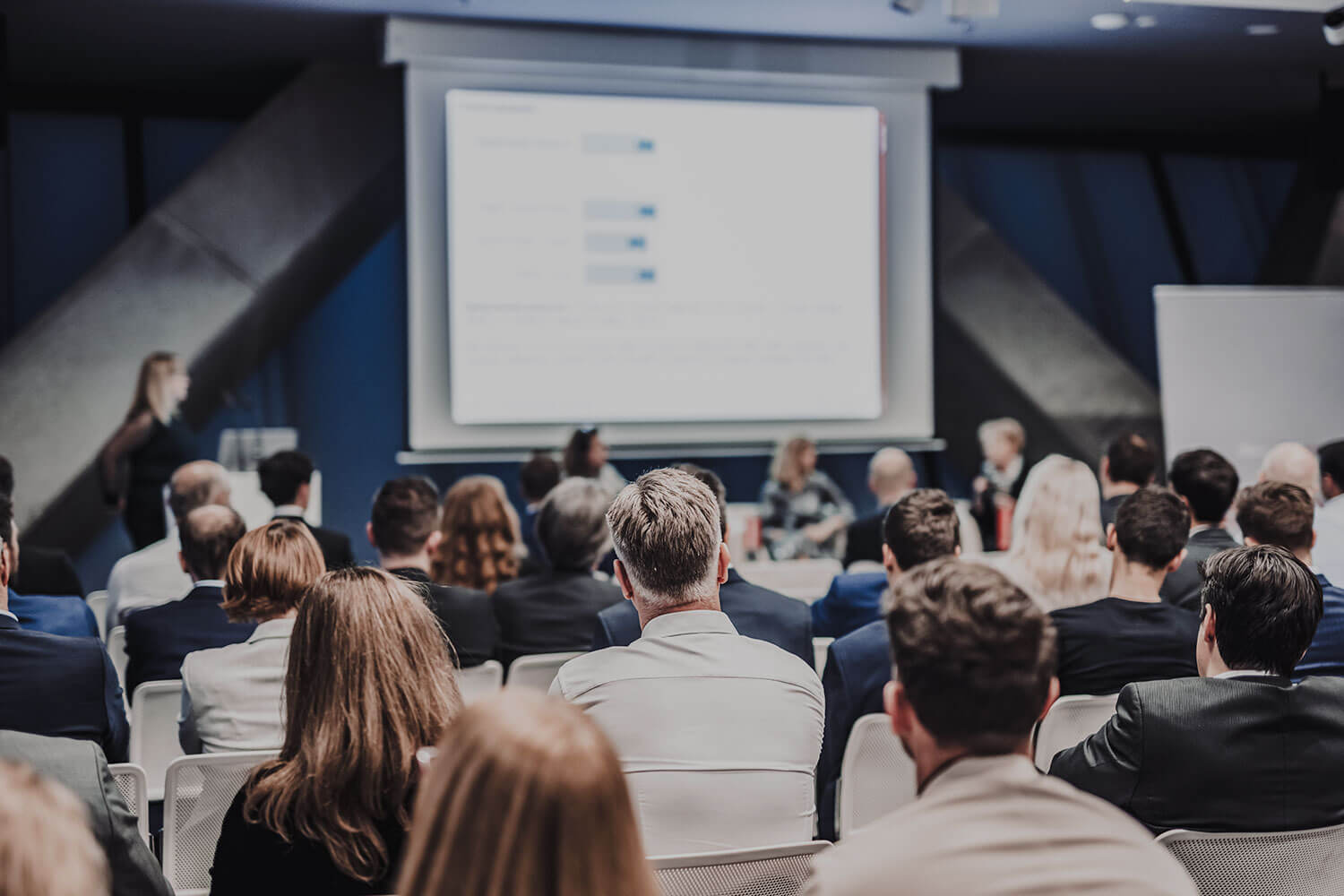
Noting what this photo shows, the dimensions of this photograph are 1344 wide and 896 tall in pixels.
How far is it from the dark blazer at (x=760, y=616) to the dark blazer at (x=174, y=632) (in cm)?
94

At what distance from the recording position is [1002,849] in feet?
3.75

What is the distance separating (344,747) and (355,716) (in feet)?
0.14

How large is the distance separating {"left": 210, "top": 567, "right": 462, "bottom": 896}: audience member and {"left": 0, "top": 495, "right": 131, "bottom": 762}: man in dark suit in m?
0.84

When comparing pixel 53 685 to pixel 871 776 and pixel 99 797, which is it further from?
pixel 871 776

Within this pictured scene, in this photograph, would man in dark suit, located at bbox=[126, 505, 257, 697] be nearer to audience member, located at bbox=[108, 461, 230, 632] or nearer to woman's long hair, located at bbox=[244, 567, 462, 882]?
audience member, located at bbox=[108, 461, 230, 632]

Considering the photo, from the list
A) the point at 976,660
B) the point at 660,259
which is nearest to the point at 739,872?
the point at 976,660

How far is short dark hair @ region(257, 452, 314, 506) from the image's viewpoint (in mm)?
4418

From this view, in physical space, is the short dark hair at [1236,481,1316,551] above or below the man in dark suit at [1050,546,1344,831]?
above

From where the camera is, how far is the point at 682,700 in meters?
1.96

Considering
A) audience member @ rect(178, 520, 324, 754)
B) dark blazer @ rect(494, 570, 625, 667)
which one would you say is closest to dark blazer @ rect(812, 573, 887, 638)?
dark blazer @ rect(494, 570, 625, 667)

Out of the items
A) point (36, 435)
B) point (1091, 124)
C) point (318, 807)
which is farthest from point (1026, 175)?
point (318, 807)

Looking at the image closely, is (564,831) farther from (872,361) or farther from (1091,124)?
(1091,124)

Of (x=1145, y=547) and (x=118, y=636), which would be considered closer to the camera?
(x=1145, y=547)

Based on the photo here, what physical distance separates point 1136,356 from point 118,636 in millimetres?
7719
